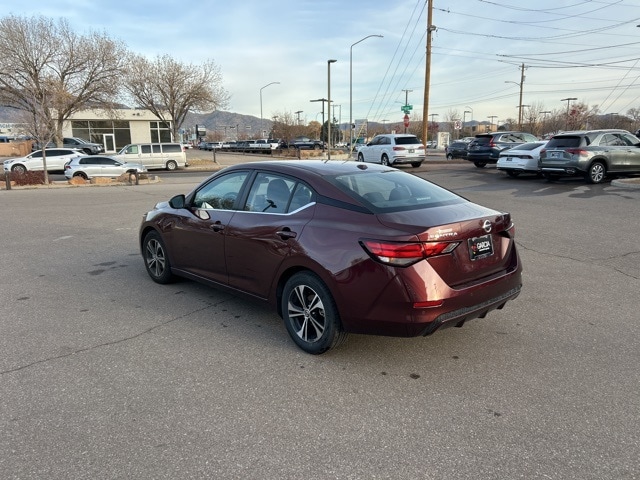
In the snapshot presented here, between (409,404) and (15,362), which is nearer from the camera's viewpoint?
(409,404)

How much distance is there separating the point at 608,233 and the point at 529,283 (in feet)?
13.3

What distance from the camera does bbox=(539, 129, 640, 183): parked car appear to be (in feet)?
50.5

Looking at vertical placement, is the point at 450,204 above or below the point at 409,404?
above

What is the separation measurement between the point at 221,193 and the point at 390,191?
1836 millimetres

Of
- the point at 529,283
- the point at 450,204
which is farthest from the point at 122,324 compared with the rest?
the point at 529,283

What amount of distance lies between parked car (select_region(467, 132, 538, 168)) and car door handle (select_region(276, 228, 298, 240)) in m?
21.1

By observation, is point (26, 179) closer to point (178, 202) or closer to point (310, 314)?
point (178, 202)

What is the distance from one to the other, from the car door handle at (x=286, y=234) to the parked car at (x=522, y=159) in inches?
621

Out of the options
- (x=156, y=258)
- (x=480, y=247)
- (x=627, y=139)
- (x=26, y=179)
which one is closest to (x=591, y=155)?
(x=627, y=139)

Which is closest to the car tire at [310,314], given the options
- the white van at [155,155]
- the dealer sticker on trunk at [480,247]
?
the dealer sticker on trunk at [480,247]

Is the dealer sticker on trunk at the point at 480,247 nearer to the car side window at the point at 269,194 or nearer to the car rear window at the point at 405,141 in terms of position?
the car side window at the point at 269,194

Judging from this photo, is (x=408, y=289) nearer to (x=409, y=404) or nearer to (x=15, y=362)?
(x=409, y=404)

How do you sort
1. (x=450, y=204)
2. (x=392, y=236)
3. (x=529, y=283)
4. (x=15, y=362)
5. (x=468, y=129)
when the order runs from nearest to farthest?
(x=392, y=236) < (x=15, y=362) < (x=450, y=204) < (x=529, y=283) < (x=468, y=129)

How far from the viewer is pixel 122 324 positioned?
4738 mm
